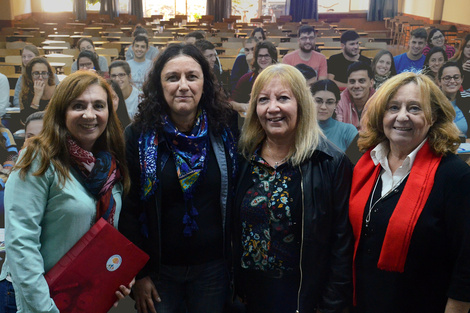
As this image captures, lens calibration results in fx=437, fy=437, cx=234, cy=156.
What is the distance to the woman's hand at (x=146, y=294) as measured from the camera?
1797 mm

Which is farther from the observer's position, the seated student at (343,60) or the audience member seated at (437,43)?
the audience member seated at (437,43)

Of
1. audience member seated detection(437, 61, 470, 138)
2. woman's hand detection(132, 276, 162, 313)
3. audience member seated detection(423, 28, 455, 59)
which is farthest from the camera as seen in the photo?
audience member seated detection(423, 28, 455, 59)

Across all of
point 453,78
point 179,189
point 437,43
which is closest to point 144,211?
point 179,189

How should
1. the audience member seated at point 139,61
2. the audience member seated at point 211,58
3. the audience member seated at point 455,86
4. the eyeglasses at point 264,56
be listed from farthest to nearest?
the eyeglasses at point 264,56, the audience member seated at point 455,86, the audience member seated at point 139,61, the audience member seated at point 211,58

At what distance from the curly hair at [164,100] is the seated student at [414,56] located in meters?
3.44

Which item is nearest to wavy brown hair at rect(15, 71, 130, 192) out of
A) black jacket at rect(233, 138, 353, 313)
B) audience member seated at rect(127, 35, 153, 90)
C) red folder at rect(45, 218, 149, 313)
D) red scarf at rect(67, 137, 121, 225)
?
red scarf at rect(67, 137, 121, 225)

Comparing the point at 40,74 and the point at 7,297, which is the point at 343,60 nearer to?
the point at 40,74

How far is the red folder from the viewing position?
60.2 inches

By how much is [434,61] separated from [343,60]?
103 centimetres

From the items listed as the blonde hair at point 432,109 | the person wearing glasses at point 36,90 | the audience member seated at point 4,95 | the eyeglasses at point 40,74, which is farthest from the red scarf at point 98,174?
the audience member seated at point 4,95

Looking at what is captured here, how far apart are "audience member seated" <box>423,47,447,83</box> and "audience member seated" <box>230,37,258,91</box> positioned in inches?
75.8

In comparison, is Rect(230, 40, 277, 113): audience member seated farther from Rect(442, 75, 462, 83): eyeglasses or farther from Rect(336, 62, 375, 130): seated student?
Rect(442, 75, 462, 83): eyeglasses

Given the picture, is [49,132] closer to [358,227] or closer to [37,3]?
[358,227]

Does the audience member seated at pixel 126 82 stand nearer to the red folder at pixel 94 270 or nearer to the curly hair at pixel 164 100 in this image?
the curly hair at pixel 164 100
